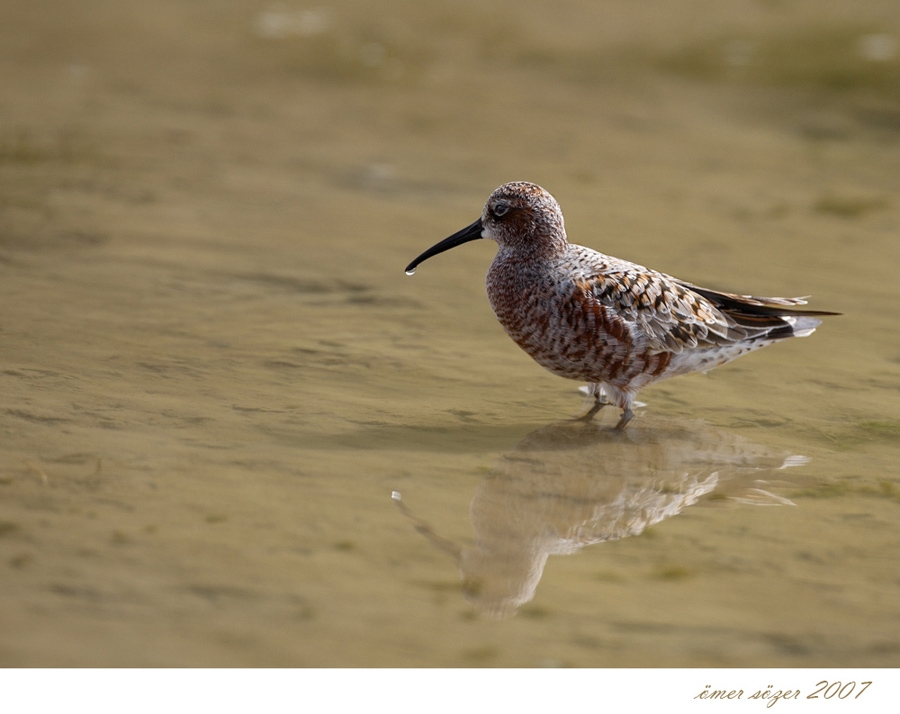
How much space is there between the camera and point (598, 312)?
5977mm

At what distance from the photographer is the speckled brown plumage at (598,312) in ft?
19.7

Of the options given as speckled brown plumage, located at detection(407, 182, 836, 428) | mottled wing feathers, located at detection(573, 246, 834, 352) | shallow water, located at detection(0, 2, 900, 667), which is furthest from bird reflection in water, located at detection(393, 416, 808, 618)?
mottled wing feathers, located at detection(573, 246, 834, 352)

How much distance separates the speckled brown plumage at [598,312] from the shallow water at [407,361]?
39cm

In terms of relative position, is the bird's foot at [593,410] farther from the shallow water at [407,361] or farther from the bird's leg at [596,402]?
the shallow water at [407,361]

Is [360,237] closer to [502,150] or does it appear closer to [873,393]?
[502,150]

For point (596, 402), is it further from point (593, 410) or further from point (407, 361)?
point (407, 361)

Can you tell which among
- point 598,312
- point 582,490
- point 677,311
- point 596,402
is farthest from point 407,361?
point 582,490

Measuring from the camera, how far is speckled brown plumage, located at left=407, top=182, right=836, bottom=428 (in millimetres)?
6004

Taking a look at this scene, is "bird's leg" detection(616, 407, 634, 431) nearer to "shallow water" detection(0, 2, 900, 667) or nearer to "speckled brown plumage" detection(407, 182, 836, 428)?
"speckled brown plumage" detection(407, 182, 836, 428)

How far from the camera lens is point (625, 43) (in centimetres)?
1375

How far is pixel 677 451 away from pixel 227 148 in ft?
22.6

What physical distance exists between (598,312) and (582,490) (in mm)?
1108

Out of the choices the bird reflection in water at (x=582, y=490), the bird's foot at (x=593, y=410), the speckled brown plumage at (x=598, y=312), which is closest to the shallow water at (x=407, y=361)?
the bird reflection in water at (x=582, y=490)

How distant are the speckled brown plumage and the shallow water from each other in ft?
1.29
